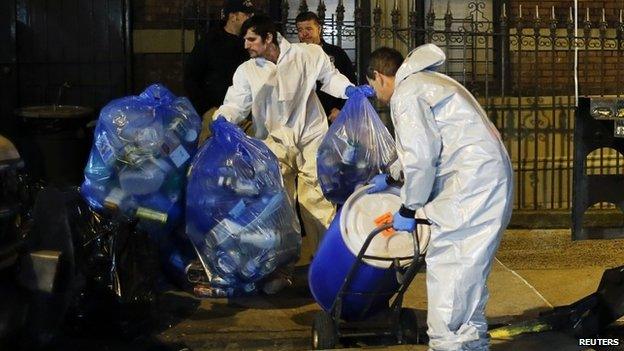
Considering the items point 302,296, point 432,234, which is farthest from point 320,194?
point 432,234

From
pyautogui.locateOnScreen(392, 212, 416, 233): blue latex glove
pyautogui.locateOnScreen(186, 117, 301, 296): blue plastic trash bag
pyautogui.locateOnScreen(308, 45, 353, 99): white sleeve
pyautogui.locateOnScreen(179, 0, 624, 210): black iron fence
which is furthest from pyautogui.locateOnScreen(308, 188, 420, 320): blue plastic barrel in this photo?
pyautogui.locateOnScreen(179, 0, 624, 210): black iron fence

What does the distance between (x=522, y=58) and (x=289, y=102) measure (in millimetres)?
3853

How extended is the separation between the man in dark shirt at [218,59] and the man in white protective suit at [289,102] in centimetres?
107

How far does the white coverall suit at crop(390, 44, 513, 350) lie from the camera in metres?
5.12

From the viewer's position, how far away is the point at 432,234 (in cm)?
524

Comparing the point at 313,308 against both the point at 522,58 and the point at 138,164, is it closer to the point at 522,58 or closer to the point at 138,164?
the point at 138,164

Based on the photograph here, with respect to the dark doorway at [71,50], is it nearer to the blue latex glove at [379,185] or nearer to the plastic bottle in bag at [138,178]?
the plastic bottle in bag at [138,178]

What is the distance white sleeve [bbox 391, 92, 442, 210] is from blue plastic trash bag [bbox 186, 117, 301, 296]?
188 centimetres

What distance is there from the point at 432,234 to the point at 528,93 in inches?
216

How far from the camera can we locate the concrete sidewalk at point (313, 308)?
624cm

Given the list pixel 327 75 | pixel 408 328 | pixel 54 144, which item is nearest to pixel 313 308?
pixel 408 328

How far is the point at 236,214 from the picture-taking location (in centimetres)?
686
